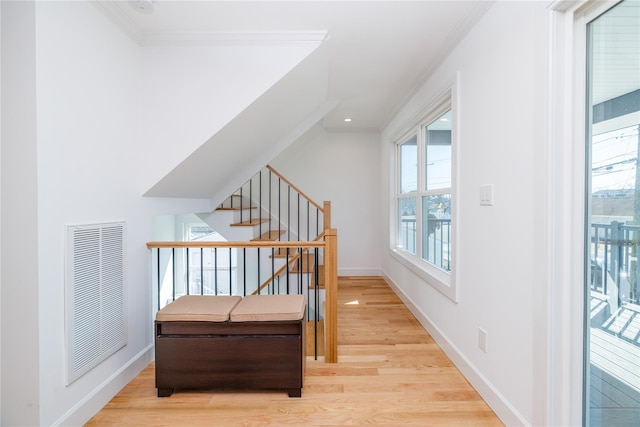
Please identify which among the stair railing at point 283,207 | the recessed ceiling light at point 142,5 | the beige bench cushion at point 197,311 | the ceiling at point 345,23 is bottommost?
the beige bench cushion at point 197,311

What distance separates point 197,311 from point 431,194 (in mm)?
2266

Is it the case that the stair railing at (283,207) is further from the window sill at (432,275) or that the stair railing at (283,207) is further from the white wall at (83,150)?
the white wall at (83,150)

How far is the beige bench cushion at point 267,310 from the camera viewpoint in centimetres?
185

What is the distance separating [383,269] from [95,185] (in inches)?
157

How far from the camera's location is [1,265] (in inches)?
55.5

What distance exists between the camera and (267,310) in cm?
188

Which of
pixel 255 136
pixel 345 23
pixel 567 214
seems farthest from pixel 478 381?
pixel 255 136

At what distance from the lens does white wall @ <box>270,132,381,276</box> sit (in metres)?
4.97

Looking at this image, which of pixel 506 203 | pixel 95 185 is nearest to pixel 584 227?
pixel 506 203

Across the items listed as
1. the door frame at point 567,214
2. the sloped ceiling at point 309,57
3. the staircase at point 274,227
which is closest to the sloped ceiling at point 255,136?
the sloped ceiling at point 309,57

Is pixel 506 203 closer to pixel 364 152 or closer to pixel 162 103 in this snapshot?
pixel 162 103

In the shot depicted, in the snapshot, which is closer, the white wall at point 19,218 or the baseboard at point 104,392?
the white wall at point 19,218

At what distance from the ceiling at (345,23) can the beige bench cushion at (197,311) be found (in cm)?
182

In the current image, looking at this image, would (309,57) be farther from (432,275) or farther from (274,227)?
(274,227)
